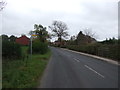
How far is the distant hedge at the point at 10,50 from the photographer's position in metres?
18.0

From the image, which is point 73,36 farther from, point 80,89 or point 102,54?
point 80,89

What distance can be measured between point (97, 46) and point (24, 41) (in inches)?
2119

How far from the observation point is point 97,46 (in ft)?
104

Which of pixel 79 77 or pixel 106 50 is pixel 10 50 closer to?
pixel 79 77

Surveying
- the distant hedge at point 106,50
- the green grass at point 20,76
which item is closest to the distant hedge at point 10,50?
the green grass at point 20,76

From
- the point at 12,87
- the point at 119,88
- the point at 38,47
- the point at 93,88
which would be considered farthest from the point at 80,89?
the point at 38,47

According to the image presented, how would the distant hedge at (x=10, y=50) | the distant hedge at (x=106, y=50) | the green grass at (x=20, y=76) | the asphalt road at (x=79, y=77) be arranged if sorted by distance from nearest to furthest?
the green grass at (x=20, y=76), the asphalt road at (x=79, y=77), the distant hedge at (x=10, y=50), the distant hedge at (x=106, y=50)

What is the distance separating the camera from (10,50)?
59.8ft

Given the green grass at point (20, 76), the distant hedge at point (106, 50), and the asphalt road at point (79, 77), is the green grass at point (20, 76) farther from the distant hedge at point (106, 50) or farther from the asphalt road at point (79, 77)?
the distant hedge at point (106, 50)

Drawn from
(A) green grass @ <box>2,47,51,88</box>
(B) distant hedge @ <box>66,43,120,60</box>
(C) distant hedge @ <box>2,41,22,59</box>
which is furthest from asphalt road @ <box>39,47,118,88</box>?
(B) distant hedge @ <box>66,43,120,60</box>

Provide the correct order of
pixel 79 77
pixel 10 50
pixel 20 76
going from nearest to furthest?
pixel 20 76 → pixel 79 77 → pixel 10 50

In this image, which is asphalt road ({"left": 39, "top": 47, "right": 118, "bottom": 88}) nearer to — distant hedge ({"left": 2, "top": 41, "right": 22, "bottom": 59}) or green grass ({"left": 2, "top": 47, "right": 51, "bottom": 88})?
green grass ({"left": 2, "top": 47, "right": 51, "bottom": 88})

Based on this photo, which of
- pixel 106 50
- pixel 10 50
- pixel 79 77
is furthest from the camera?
pixel 106 50

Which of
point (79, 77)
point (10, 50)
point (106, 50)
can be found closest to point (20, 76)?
point (79, 77)
